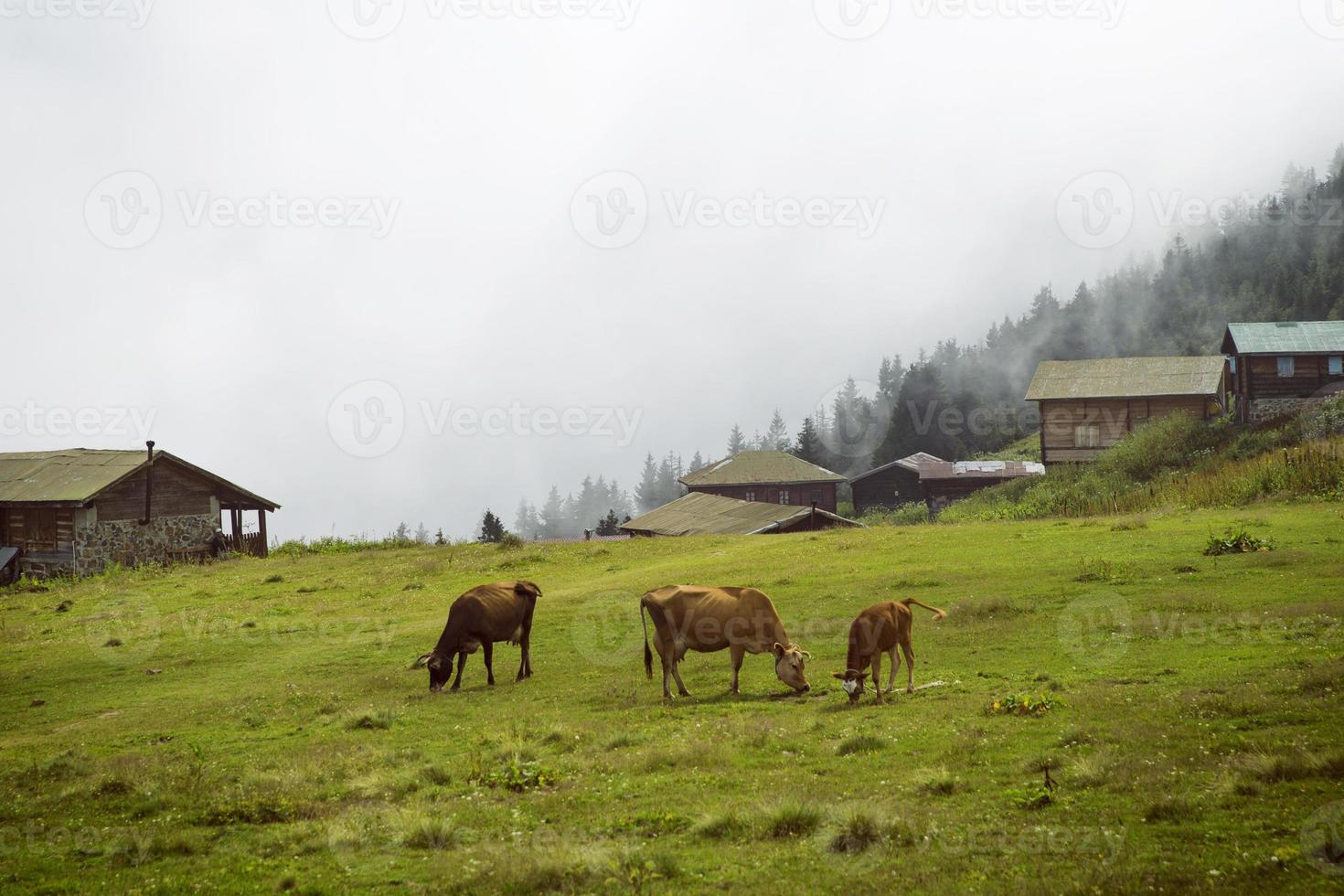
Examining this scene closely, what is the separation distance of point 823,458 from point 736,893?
447ft

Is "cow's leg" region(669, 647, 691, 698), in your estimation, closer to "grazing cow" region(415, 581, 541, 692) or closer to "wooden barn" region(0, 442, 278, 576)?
"grazing cow" region(415, 581, 541, 692)

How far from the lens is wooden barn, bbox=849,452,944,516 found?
282 feet

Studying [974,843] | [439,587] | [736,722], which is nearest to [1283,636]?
[736,722]

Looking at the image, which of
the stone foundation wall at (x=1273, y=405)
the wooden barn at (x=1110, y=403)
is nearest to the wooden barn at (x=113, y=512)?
the wooden barn at (x=1110, y=403)

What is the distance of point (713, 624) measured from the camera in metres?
17.7

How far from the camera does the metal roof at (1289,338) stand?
216 ft

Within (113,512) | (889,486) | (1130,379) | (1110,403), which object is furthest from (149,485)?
(1130,379)

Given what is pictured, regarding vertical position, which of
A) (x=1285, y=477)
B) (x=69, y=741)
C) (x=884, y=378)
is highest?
(x=884, y=378)

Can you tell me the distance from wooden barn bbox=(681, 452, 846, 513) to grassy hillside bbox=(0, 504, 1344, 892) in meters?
59.4

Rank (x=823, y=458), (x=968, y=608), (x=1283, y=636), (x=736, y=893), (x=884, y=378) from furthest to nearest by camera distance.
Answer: (x=884, y=378) < (x=823, y=458) < (x=968, y=608) < (x=1283, y=636) < (x=736, y=893)

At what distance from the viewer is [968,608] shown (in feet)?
74.5

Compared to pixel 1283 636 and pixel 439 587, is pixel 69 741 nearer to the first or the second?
pixel 439 587

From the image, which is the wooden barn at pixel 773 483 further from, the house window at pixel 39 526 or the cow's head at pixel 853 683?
the cow's head at pixel 853 683

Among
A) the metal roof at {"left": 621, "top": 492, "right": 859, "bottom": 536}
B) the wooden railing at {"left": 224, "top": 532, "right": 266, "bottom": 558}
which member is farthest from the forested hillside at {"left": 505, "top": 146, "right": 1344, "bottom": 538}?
the wooden railing at {"left": 224, "top": 532, "right": 266, "bottom": 558}
